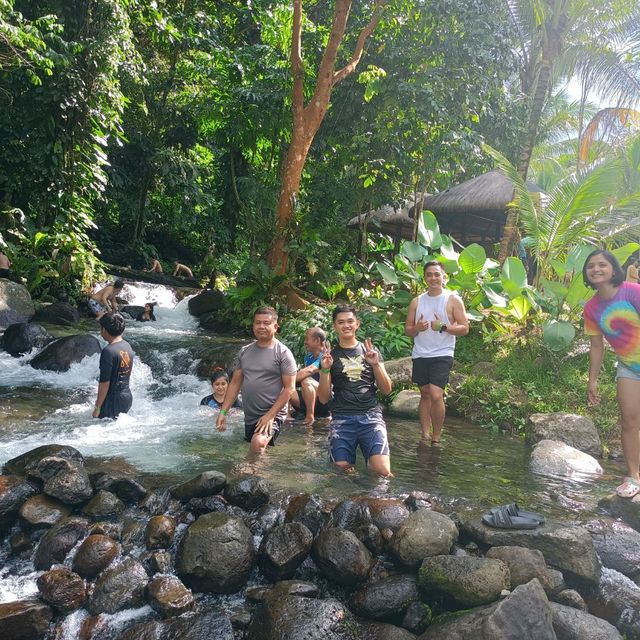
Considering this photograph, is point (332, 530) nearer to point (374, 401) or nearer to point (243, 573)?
point (243, 573)

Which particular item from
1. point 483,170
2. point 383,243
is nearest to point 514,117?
point 483,170

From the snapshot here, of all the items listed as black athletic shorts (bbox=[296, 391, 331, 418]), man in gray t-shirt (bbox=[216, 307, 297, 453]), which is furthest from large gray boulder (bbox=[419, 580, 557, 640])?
black athletic shorts (bbox=[296, 391, 331, 418])

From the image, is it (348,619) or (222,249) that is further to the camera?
(222,249)

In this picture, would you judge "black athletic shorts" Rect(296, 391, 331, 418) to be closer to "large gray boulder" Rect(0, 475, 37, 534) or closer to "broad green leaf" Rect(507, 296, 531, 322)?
"broad green leaf" Rect(507, 296, 531, 322)

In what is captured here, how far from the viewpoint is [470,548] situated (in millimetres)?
3982

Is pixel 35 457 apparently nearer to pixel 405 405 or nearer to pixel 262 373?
pixel 262 373

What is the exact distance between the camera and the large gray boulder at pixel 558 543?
370 cm

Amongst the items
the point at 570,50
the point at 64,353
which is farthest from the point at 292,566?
the point at 570,50

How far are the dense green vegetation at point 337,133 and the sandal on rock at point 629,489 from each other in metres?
3.15

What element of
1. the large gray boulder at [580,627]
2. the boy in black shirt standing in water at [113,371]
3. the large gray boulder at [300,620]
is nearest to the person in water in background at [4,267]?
the boy in black shirt standing in water at [113,371]

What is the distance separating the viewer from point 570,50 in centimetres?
2017

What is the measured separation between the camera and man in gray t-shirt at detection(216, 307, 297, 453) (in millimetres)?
4992

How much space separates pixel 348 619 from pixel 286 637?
1.36 feet

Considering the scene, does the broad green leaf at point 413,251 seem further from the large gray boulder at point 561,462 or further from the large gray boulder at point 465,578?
the large gray boulder at point 465,578
